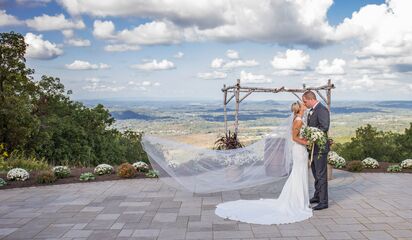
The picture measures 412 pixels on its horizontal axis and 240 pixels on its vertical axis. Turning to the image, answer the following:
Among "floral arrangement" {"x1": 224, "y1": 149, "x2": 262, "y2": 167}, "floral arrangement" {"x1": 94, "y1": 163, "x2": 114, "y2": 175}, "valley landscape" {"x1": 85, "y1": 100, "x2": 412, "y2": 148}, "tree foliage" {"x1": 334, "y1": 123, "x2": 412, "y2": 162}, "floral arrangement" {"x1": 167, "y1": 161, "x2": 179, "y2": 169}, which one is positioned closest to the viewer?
"floral arrangement" {"x1": 167, "y1": 161, "x2": 179, "y2": 169}

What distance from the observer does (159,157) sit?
838cm

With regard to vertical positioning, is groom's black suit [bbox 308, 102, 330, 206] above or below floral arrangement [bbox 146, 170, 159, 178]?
above

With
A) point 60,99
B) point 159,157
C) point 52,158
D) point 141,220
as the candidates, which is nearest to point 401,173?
point 159,157

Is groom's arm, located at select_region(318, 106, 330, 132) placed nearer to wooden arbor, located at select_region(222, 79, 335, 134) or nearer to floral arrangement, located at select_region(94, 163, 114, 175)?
wooden arbor, located at select_region(222, 79, 335, 134)

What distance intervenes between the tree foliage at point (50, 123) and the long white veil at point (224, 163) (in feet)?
40.2

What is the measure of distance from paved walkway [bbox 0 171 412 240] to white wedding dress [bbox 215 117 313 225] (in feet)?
0.87

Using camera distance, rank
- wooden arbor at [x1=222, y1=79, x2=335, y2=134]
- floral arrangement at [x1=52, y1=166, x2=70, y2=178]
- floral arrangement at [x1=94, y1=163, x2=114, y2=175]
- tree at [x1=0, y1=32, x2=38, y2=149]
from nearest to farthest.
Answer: floral arrangement at [x1=52, y1=166, x2=70, y2=178], floral arrangement at [x1=94, y1=163, x2=114, y2=175], wooden arbor at [x1=222, y1=79, x2=335, y2=134], tree at [x1=0, y1=32, x2=38, y2=149]

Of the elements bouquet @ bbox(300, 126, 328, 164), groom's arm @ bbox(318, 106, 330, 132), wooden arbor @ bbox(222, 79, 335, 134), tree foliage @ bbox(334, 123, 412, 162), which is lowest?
tree foliage @ bbox(334, 123, 412, 162)

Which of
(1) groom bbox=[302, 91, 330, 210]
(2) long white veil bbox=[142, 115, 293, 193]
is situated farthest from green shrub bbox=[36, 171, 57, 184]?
(1) groom bbox=[302, 91, 330, 210]

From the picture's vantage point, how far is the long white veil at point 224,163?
826cm

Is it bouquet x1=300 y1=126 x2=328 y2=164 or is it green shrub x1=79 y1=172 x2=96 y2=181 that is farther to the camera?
green shrub x1=79 y1=172 x2=96 y2=181

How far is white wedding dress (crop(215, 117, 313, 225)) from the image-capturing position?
23.6 ft

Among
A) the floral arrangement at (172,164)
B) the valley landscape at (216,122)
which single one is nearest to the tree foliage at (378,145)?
the valley landscape at (216,122)

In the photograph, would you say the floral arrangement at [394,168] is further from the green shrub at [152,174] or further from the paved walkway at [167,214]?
the green shrub at [152,174]
